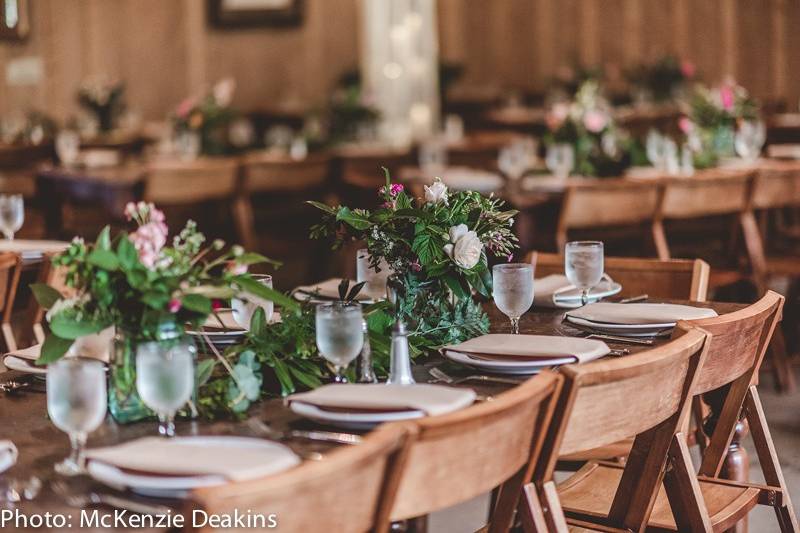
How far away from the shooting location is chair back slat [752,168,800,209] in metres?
4.62

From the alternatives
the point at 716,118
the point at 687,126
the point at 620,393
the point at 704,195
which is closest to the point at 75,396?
the point at 620,393

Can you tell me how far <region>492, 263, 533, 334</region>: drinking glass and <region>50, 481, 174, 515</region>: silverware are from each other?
3.25ft

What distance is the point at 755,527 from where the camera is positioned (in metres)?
3.09

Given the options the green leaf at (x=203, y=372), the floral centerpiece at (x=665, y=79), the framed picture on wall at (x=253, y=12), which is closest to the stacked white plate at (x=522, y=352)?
the green leaf at (x=203, y=372)

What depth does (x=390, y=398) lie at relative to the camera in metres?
1.69

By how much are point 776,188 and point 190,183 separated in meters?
2.60

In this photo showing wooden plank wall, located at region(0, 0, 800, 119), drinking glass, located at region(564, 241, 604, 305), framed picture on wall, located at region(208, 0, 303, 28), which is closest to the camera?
drinking glass, located at region(564, 241, 604, 305)

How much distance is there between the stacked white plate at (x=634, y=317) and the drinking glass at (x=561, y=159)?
2.65m

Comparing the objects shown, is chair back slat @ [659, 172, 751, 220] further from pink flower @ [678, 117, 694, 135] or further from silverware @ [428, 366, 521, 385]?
silverware @ [428, 366, 521, 385]

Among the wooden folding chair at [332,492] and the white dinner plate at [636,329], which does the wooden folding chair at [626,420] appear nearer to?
the white dinner plate at [636,329]

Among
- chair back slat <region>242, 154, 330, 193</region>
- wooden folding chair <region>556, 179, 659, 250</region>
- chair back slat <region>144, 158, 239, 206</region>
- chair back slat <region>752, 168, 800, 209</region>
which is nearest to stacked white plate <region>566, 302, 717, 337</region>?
wooden folding chair <region>556, 179, 659, 250</region>

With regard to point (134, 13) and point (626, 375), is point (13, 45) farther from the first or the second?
point (626, 375)

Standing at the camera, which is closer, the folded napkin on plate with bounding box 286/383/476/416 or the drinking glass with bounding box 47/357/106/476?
the drinking glass with bounding box 47/357/106/476

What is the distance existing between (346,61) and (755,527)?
8844 millimetres
